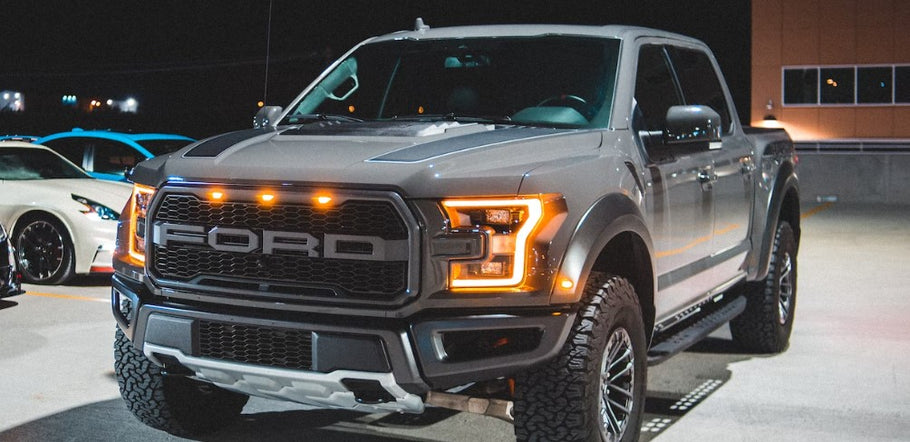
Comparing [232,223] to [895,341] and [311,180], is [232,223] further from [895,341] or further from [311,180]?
[895,341]

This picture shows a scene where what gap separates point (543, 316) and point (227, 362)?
120cm

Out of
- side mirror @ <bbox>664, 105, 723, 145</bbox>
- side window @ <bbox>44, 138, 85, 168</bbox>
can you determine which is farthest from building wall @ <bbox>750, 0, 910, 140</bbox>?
side mirror @ <bbox>664, 105, 723, 145</bbox>

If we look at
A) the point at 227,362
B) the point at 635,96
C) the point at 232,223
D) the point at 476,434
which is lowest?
the point at 476,434

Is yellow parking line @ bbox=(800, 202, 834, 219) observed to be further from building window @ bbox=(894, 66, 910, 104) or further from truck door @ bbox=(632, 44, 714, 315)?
truck door @ bbox=(632, 44, 714, 315)

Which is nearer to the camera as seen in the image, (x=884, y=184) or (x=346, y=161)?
(x=346, y=161)

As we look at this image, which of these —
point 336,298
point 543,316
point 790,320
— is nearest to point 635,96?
point 543,316

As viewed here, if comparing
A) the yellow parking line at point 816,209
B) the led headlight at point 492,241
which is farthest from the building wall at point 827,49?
the led headlight at point 492,241

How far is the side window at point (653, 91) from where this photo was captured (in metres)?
5.49

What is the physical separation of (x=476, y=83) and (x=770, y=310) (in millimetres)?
2882

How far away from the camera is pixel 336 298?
164 inches

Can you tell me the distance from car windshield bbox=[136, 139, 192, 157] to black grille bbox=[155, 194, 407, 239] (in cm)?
904

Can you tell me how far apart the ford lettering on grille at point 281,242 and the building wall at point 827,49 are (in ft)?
98.5

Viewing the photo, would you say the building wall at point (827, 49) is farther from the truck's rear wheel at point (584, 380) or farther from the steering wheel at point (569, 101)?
the truck's rear wheel at point (584, 380)

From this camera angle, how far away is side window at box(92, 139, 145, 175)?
1335 cm
